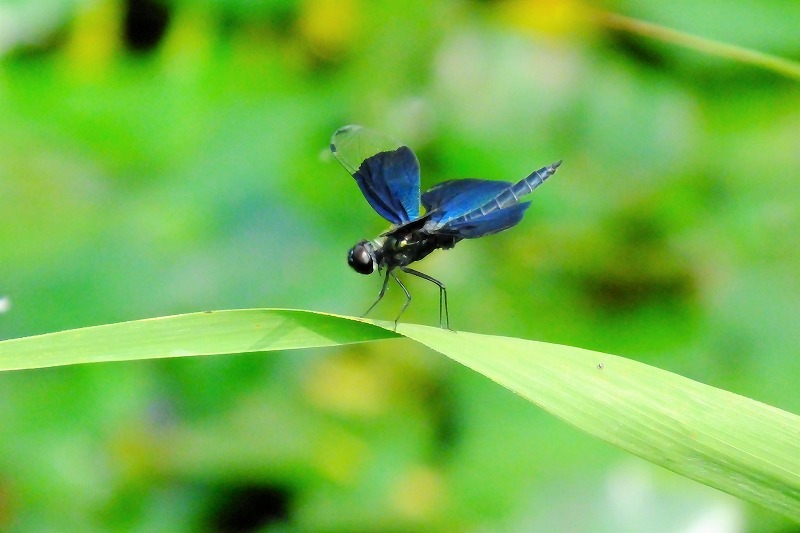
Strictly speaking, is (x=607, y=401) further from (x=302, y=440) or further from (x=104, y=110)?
(x=104, y=110)

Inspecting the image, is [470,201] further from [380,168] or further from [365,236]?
[365,236]

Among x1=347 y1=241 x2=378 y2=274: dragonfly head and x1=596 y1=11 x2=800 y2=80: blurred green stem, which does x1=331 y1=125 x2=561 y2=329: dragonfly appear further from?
x1=596 y1=11 x2=800 y2=80: blurred green stem

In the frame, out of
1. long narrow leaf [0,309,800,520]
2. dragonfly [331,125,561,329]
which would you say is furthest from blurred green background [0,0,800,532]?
long narrow leaf [0,309,800,520]

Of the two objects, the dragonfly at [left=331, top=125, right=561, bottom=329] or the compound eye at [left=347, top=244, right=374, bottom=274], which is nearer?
the compound eye at [left=347, top=244, right=374, bottom=274]

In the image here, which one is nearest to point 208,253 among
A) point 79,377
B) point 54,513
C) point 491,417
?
point 79,377

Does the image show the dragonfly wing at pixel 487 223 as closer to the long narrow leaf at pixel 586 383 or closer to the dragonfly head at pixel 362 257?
the dragonfly head at pixel 362 257
